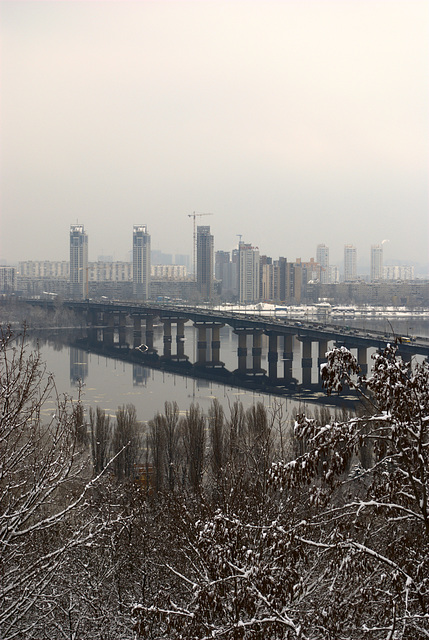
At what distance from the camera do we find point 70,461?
3387 millimetres

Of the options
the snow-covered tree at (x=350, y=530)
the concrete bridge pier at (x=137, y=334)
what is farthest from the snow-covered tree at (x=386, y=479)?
the concrete bridge pier at (x=137, y=334)

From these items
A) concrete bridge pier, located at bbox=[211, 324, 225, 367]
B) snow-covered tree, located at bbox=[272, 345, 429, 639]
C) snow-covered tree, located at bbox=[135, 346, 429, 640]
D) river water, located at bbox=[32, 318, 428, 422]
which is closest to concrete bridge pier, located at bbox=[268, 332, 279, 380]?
river water, located at bbox=[32, 318, 428, 422]

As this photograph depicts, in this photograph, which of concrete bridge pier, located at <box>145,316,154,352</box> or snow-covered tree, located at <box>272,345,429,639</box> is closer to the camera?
snow-covered tree, located at <box>272,345,429,639</box>

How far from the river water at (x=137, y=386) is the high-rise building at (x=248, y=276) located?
53434mm

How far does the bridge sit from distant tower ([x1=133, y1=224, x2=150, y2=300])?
45147 mm

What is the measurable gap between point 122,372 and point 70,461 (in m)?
22.6

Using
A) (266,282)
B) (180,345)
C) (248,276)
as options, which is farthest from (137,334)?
(266,282)

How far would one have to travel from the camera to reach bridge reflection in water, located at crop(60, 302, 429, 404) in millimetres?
23291

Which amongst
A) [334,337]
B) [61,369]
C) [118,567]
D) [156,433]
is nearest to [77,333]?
[61,369]

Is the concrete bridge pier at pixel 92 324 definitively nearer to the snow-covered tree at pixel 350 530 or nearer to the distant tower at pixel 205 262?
the distant tower at pixel 205 262

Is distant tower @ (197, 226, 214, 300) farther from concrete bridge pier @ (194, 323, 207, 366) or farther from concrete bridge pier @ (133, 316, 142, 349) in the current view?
concrete bridge pier @ (194, 323, 207, 366)

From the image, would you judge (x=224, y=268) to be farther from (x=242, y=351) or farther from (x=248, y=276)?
(x=242, y=351)

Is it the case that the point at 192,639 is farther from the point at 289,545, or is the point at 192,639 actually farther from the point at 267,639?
the point at 289,545

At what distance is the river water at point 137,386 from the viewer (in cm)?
1877
